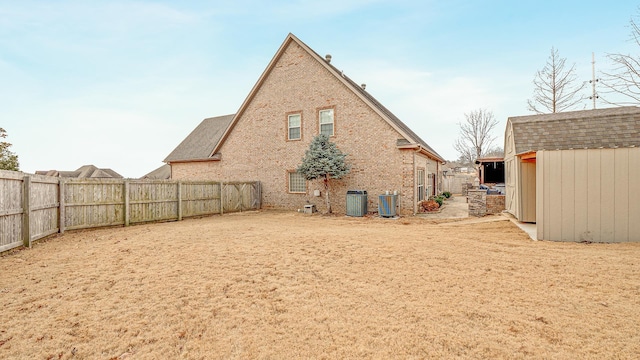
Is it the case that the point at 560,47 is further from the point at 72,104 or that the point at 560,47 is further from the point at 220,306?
the point at 72,104

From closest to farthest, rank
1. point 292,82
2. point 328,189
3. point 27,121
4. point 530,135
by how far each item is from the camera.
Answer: point 530,135
point 328,189
point 292,82
point 27,121

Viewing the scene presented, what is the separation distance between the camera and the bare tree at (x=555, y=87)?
21.8 metres

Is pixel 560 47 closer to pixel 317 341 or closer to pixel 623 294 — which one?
pixel 623 294

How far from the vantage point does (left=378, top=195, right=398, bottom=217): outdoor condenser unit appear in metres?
13.1

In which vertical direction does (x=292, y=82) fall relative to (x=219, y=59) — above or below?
below

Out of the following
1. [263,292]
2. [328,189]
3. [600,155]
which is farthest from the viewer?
[328,189]

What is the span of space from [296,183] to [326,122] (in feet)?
12.5

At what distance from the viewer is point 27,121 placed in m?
18.3

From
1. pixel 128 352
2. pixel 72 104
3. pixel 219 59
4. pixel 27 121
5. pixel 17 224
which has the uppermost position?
pixel 219 59

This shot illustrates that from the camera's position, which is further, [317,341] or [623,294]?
[623,294]

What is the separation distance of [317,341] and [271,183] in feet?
47.9

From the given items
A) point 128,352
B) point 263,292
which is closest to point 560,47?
point 263,292

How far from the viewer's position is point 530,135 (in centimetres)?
991

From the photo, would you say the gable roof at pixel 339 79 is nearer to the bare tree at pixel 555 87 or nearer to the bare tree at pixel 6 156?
the bare tree at pixel 555 87
